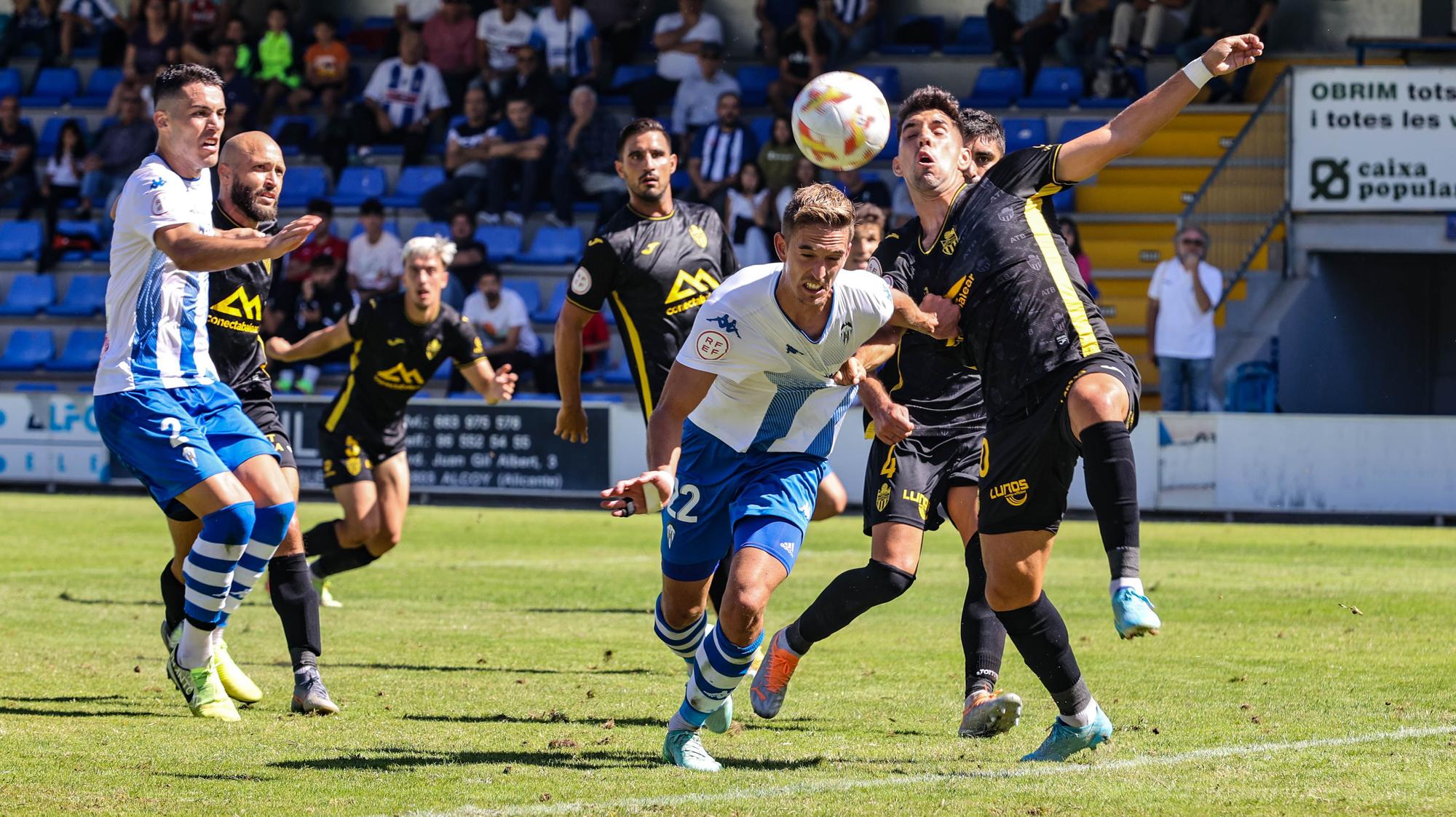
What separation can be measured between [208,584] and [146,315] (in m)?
1.10

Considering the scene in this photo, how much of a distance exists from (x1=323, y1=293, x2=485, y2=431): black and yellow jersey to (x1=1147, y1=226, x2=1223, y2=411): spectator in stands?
1090 cm

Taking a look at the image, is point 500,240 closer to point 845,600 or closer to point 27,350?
point 27,350

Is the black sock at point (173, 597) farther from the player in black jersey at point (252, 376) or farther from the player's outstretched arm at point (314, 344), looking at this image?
the player's outstretched arm at point (314, 344)

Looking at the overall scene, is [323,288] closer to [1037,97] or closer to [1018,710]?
[1037,97]

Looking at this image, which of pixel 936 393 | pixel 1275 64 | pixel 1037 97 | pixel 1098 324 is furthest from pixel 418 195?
pixel 1098 324

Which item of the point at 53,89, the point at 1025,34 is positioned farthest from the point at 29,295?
the point at 1025,34

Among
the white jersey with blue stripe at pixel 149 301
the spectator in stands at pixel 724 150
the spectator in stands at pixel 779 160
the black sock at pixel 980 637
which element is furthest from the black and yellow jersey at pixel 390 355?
the spectator in stands at pixel 724 150

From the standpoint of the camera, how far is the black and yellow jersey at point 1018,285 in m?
6.11

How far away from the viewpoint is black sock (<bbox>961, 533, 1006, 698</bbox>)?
277 inches

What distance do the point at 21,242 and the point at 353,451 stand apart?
57.4ft

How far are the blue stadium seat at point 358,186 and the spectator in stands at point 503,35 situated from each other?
212 centimetres

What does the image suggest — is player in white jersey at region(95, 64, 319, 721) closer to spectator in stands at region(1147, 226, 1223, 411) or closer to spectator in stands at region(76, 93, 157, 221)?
spectator in stands at region(1147, 226, 1223, 411)

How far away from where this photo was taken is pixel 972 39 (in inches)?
1013

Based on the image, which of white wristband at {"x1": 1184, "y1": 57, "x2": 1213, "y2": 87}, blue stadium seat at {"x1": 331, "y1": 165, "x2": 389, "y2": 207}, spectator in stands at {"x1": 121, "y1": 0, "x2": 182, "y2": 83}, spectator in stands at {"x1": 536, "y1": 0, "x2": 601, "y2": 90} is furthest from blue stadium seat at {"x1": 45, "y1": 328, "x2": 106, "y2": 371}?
white wristband at {"x1": 1184, "y1": 57, "x2": 1213, "y2": 87}
